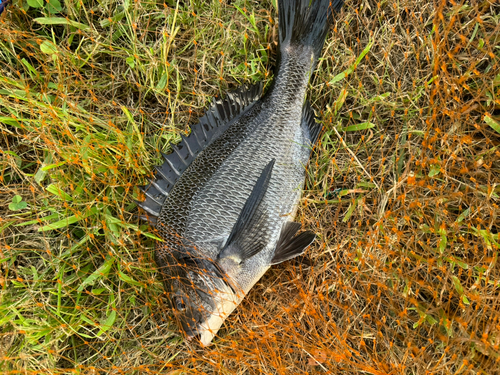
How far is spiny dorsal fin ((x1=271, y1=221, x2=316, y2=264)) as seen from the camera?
2566 mm

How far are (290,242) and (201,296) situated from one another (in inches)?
29.5

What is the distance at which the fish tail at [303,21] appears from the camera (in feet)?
9.10

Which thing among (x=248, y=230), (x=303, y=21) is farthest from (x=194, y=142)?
(x=303, y=21)

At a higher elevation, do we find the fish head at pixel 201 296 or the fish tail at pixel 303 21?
the fish tail at pixel 303 21

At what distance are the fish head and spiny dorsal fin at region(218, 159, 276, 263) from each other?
0.16 meters

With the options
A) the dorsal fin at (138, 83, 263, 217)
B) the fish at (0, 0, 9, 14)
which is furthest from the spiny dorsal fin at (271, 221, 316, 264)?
the fish at (0, 0, 9, 14)

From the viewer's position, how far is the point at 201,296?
2.38m

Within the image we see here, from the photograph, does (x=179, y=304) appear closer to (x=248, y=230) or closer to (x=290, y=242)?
(x=248, y=230)

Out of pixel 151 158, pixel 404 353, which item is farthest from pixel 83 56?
pixel 404 353

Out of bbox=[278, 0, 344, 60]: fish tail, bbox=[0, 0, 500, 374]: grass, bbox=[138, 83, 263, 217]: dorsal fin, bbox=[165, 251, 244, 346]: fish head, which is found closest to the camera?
bbox=[165, 251, 244, 346]: fish head

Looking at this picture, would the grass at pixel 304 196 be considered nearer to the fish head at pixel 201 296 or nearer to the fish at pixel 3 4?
the fish at pixel 3 4

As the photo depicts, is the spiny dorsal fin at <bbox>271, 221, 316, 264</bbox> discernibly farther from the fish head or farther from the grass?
the fish head

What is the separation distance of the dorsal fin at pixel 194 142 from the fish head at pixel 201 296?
527mm

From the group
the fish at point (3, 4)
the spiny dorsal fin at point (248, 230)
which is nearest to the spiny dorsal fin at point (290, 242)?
the spiny dorsal fin at point (248, 230)
